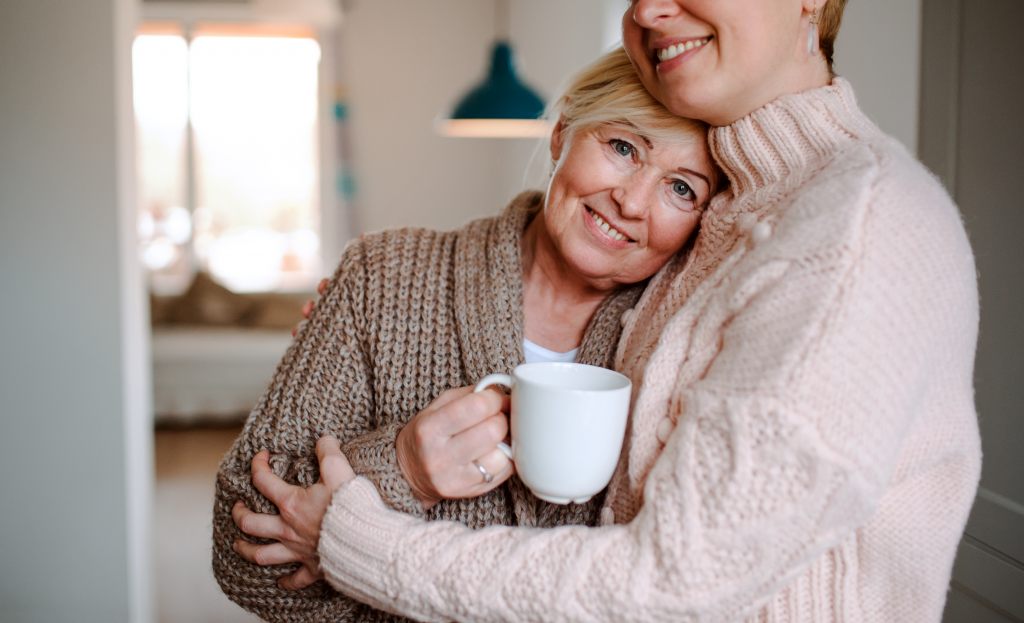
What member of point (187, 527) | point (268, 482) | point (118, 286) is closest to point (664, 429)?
point (268, 482)

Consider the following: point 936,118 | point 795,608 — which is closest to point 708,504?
point 795,608

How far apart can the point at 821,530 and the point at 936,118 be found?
4.24 ft

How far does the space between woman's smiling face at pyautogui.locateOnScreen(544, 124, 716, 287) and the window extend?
5.67m

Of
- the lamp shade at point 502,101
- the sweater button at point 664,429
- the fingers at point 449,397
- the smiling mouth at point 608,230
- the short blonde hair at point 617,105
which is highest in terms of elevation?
the lamp shade at point 502,101

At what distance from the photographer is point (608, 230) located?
3.56ft

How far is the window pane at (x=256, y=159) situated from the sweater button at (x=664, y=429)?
19.8ft

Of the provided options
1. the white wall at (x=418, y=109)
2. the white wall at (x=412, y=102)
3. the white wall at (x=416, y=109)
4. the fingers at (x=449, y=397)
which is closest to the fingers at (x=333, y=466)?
the fingers at (x=449, y=397)

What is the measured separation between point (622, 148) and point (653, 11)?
0.81ft

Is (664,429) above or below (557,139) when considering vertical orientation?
below

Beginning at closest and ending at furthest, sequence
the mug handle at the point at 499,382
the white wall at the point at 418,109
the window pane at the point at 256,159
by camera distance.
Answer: the mug handle at the point at 499,382 < the window pane at the point at 256,159 < the white wall at the point at 418,109

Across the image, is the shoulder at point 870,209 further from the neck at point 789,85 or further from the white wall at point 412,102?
the white wall at point 412,102

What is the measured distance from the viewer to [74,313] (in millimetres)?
1951

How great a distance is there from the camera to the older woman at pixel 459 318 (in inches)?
40.7

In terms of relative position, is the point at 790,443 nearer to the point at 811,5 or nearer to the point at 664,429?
the point at 664,429
